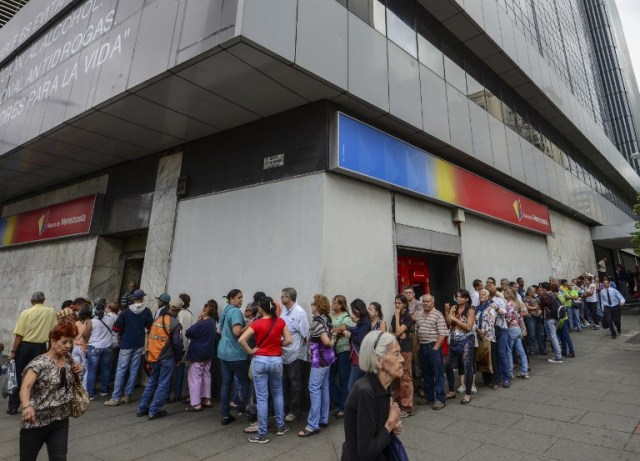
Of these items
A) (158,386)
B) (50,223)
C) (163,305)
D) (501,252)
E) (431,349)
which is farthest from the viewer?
(50,223)

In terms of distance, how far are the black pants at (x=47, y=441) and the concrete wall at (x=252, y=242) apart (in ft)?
11.9

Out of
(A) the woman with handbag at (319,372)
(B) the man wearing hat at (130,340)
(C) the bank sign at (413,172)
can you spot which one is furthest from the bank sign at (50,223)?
(A) the woman with handbag at (319,372)

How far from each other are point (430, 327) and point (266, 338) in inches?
112

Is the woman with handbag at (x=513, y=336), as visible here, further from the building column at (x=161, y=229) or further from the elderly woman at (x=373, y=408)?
the building column at (x=161, y=229)

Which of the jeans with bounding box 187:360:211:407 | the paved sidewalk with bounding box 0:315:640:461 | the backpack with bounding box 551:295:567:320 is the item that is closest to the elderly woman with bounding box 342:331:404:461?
the paved sidewalk with bounding box 0:315:640:461

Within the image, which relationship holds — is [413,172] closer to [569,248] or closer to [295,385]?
[295,385]

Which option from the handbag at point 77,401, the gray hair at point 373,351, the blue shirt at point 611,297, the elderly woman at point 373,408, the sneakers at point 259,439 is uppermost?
the blue shirt at point 611,297

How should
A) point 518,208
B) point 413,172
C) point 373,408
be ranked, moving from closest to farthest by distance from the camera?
point 373,408
point 413,172
point 518,208

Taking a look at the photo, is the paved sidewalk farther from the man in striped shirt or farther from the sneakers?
the man in striped shirt

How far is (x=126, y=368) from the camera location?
6.43 metres

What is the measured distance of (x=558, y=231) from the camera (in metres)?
16.2

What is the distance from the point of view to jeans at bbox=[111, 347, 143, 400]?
6.26m

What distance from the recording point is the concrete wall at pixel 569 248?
15.3m

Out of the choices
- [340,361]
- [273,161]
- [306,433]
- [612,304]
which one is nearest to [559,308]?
[612,304]
